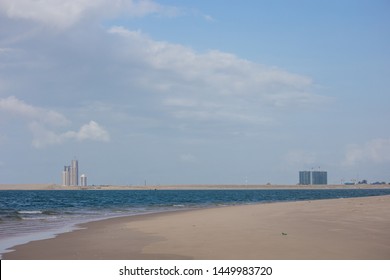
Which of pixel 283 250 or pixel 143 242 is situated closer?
pixel 283 250

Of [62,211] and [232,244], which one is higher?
[232,244]

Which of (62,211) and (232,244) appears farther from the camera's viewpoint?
(62,211)

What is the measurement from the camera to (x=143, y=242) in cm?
1648

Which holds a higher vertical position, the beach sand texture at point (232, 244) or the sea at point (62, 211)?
the beach sand texture at point (232, 244)

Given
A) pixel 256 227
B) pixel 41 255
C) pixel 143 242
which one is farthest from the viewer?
pixel 256 227

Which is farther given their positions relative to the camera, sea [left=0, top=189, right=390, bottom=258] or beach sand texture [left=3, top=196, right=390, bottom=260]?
sea [left=0, top=189, right=390, bottom=258]

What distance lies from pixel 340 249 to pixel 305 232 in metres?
4.45

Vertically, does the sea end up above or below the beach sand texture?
below

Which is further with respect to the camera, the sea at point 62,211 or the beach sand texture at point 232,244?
the sea at point 62,211
